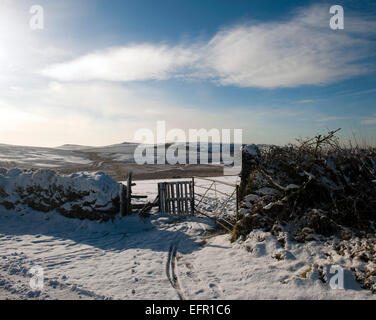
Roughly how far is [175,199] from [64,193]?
4696 mm

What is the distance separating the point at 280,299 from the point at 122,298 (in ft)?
9.89

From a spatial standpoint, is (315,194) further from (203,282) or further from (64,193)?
(64,193)

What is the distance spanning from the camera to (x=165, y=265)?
646 cm

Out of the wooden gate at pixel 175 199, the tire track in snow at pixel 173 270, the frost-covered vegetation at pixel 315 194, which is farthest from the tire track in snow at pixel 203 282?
the wooden gate at pixel 175 199

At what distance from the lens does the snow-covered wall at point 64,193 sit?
10.1m

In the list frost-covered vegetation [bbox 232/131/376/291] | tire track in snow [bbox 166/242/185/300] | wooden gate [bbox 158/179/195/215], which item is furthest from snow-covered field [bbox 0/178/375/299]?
wooden gate [bbox 158/179/195/215]

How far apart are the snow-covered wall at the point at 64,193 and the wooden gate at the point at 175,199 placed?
201 cm

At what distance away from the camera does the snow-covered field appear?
16.2ft

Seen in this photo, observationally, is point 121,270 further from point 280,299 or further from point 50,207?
point 50,207

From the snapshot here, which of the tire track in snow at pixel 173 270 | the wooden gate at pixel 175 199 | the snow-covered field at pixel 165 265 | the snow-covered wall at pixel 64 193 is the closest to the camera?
the snow-covered field at pixel 165 265

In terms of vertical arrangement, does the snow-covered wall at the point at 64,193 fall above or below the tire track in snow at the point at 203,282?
above

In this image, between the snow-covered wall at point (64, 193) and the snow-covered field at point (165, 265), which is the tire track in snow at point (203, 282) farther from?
the snow-covered wall at point (64, 193)

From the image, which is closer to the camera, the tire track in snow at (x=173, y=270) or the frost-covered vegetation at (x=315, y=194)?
the tire track in snow at (x=173, y=270)
